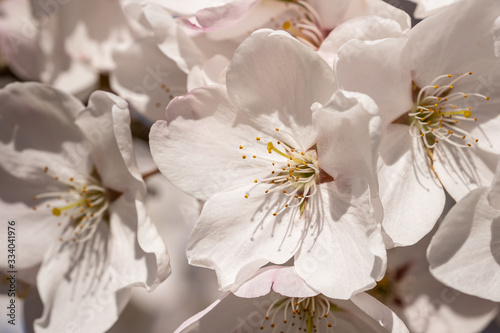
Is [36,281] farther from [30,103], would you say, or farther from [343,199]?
[343,199]

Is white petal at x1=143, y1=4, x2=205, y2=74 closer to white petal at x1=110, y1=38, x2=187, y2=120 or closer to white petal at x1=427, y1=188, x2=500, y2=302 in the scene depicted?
white petal at x1=110, y1=38, x2=187, y2=120

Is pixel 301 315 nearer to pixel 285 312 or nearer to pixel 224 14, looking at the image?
pixel 285 312

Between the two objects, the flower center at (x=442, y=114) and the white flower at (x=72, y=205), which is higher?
the flower center at (x=442, y=114)

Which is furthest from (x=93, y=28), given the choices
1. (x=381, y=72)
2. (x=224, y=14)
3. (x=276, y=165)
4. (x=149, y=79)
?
(x=381, y=72)

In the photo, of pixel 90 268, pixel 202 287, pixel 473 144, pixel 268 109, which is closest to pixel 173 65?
pixel 268 109

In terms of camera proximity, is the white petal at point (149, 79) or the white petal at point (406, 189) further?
the white petal at point (149, 79)

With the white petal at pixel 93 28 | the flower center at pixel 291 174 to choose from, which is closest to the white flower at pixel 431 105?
the flower center at pixel 291 174

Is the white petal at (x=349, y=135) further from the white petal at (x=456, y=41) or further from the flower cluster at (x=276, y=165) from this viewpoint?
the white petal at (x=456, y=41)
